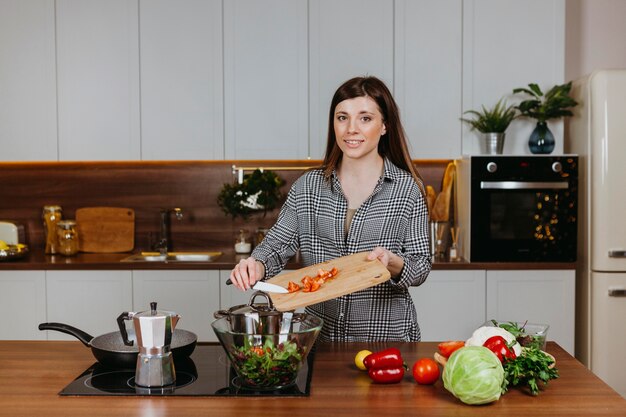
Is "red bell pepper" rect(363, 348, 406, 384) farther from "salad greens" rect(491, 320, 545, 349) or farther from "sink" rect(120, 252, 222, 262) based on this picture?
"sink" rect(120, 252, 222, 262)

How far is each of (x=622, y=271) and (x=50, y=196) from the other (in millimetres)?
3371

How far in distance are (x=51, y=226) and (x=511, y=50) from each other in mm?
2884

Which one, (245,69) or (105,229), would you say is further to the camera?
(105,229)

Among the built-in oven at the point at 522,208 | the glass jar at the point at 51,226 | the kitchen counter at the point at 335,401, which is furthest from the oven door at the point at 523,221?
the glass jar at the point at 51,226

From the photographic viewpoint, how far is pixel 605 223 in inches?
147

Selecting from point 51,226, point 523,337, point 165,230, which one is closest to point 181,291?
point 165,230

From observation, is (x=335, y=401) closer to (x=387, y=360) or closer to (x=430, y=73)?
(x=387, y=360)

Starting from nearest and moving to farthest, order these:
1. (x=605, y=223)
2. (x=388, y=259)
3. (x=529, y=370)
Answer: (x=529, y=370) → (x=388, y=259) → (x=605, y=223)

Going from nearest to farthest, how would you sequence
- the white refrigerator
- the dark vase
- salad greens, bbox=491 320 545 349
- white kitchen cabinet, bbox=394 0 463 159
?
salad greens, bbox=491 320 545 349
the white refrigerator
the dark vase
white kitchen cabinet, bbox=394 0 463 159

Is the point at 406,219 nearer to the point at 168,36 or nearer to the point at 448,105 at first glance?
the point at 448,105

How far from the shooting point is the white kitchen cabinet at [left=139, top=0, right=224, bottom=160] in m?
4.10

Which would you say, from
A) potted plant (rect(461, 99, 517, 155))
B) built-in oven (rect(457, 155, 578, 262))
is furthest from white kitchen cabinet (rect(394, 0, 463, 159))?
built-in oven (rect(457, 155, 578, 262))

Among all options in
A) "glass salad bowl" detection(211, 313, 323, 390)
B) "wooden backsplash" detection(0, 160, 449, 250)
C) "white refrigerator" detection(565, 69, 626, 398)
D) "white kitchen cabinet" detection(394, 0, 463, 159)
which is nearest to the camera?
"glass salad bowl" detection(211, 313, 323, 390)

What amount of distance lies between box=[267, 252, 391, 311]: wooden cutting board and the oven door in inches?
71.1
